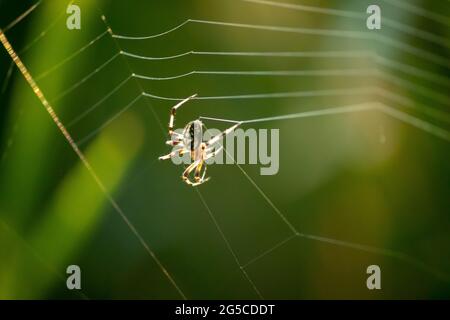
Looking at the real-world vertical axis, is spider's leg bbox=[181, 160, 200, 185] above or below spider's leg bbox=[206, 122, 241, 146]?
below

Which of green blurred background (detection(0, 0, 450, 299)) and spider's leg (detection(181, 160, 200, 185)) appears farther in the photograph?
spider's leg (detection(181, 160, 200, 185))

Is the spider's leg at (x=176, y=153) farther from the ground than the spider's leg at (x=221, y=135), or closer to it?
closer to it

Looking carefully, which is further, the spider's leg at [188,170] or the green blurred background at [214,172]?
the spider's leg at [188,170]

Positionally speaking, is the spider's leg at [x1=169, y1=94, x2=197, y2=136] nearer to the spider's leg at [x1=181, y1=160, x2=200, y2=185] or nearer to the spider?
the spider

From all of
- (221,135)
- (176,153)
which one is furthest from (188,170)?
(221,135)

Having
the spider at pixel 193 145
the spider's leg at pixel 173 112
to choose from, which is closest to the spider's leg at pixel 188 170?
the spider at pixel 193 145

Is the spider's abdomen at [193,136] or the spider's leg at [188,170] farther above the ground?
the spider's abdomen at [193,136]

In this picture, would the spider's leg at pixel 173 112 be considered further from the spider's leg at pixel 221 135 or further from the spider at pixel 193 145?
the spider's leg at pixel 221 135

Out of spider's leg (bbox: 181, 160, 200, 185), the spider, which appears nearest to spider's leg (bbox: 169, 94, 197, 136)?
the spider

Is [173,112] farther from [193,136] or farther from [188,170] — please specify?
[188,170]

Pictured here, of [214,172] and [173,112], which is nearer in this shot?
[173,112]
